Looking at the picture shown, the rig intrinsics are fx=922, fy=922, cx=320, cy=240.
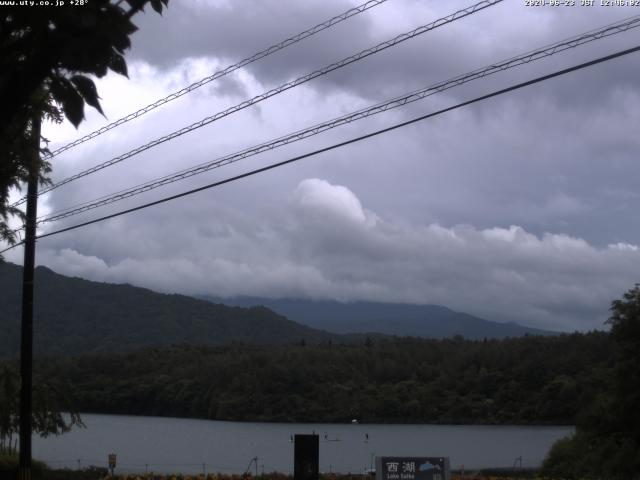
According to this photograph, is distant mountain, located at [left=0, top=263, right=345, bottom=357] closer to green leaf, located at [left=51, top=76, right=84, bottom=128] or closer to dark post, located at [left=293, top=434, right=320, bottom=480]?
dark post, located at [left=293, top=434, right=320, bottom=480]

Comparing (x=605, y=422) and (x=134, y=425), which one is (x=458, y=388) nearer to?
(x=134, y=425)

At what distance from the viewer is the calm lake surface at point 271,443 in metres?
50.0

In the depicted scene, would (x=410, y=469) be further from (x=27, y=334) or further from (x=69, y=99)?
(x=69, y=99)

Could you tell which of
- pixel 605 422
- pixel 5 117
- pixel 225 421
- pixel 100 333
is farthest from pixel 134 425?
pixel 100 333

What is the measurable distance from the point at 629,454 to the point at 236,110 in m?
19.5

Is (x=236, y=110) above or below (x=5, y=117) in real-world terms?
above

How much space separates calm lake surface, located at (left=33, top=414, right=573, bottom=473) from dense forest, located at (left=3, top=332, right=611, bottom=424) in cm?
236

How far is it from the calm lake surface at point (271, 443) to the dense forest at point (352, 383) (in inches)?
92.7

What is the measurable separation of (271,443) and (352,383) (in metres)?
22.0

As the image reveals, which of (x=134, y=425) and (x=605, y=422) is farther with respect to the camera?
(x=134, y=425)

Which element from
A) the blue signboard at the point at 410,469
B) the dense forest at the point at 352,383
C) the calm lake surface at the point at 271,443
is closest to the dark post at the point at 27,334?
the blue signboard at the point at 410,469

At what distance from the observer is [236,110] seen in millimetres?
17156

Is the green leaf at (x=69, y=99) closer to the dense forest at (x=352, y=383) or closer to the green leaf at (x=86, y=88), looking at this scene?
the green leaf at (x=86, y=88)

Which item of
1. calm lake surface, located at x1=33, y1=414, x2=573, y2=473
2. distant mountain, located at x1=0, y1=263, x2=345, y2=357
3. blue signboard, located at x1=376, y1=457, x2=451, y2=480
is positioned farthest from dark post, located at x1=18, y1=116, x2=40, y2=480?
distant mountain, located at x1=0, y1=263, x2=345, y2=357
